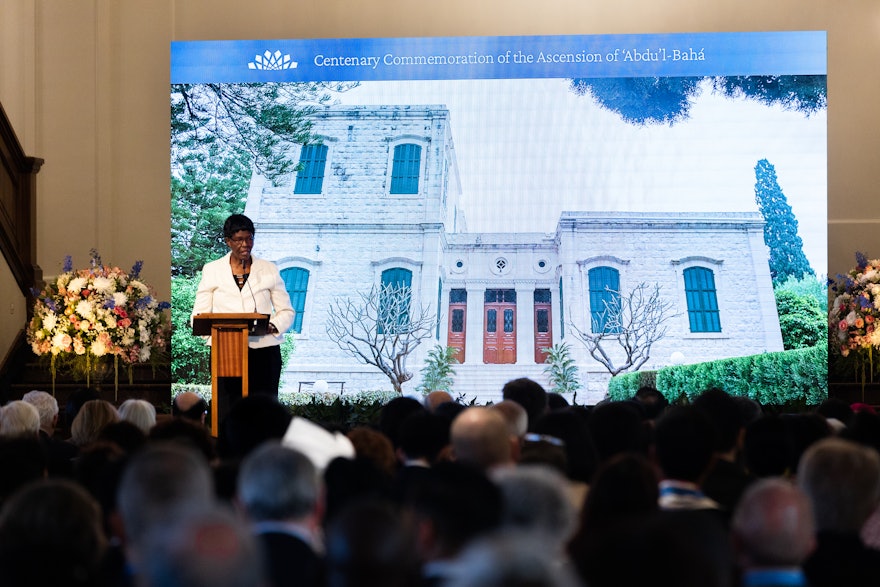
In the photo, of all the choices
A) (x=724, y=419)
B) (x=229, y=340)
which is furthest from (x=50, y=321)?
(x=724, y=419)

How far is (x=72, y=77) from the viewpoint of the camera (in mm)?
11875

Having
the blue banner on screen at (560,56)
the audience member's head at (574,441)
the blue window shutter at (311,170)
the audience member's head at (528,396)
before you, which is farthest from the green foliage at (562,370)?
the audience member's head at (574,441)

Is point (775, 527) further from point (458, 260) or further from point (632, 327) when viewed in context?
point (458, 260)

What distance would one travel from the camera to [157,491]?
2.54 metres

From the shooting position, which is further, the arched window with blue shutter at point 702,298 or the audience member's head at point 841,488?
the arched window with blue shutter at point 702,298

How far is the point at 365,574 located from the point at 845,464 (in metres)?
1.55

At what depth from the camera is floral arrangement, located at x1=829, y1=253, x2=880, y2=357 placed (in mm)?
10234

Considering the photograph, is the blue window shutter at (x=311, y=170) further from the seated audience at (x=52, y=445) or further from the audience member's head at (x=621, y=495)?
the audience member's head at (x=621, y=495)

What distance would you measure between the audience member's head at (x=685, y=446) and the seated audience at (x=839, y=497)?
0.46m

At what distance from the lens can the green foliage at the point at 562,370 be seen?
11008 millimetres

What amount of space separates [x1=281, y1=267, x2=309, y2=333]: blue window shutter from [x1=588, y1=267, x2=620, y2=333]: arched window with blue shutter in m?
2.64

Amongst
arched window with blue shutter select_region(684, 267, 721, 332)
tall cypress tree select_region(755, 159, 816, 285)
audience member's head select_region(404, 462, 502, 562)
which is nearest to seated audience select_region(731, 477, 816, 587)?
audience member's head select_region(404, 462, 502, 562)

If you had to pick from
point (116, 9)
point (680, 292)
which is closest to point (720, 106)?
point (680, 292)

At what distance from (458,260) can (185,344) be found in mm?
2693
